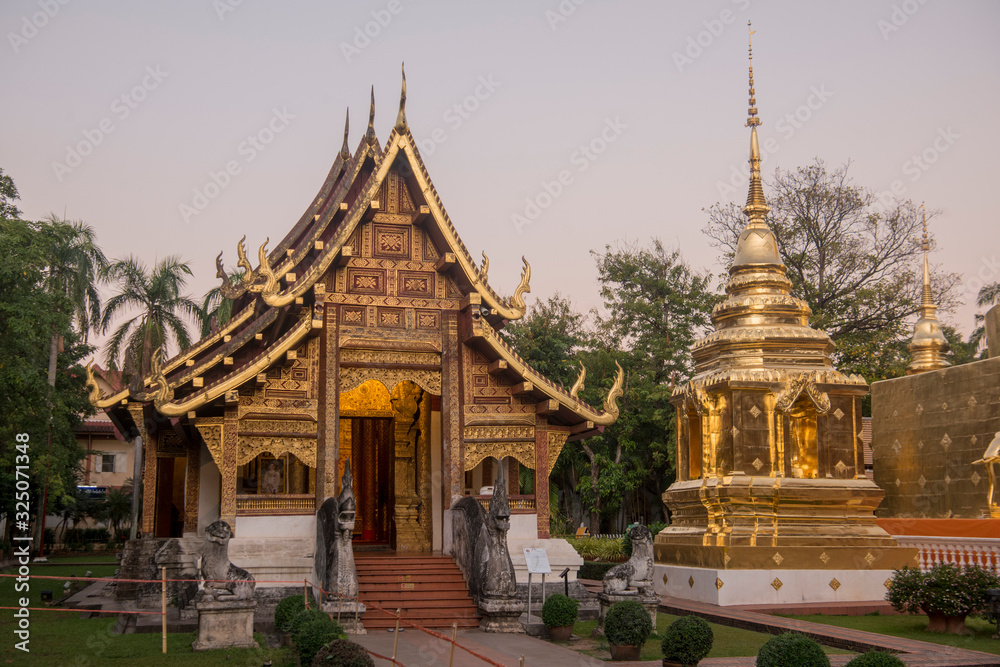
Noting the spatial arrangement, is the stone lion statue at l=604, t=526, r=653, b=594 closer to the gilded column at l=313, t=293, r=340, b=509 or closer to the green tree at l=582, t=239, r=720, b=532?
the gilded column at l=313, t=293, r=340, b=509

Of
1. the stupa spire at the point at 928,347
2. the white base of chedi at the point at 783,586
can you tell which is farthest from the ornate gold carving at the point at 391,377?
the stupa spire at the point at 928,347

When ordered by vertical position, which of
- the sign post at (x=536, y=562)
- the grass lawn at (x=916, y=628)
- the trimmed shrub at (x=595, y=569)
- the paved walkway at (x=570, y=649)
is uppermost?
the sign post at (x=536, y=562)

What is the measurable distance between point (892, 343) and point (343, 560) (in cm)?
2247

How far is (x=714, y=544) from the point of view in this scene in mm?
15508

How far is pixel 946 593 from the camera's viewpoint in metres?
11.6

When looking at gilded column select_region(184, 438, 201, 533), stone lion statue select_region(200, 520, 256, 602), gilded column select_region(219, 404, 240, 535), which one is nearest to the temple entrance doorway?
gilded column select_region(184, 438, 201, 533)

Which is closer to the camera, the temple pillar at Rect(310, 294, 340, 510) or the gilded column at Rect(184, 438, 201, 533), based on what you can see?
the temple pillar at Rect(310, 294, 340, 510)

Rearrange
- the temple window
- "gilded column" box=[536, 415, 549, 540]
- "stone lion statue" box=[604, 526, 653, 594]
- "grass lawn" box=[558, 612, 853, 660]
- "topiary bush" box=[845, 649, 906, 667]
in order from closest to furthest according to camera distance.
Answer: "topiary bush" box=[845, 649, 906, 667], "grass lawn" box=[558, 612, 853, 660], "stone lion statue" box=[604, 526, 653, 594], "gilded column" box=[536, 415, 549, 540], the temple window

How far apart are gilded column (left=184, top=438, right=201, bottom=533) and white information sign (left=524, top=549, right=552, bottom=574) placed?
6091mm

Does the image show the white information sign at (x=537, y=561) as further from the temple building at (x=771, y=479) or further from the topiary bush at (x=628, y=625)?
the temple building at (x=771, y=479)

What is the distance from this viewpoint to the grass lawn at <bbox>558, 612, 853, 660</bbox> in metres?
10.4

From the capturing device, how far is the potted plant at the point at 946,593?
37.4 ft

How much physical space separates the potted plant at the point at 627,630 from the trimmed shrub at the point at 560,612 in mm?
1337

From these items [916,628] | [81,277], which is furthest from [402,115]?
[81,277]
